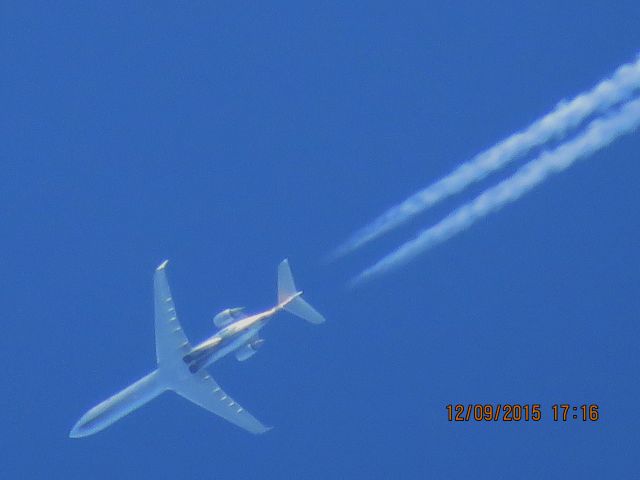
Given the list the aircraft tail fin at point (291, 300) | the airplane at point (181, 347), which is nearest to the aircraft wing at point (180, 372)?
the airplane at point (181, 347)

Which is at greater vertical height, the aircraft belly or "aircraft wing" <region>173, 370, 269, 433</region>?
the aircraft belly

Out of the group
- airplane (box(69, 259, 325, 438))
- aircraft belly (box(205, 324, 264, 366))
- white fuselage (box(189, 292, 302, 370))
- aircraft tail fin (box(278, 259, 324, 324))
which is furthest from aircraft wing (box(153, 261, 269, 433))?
aircraft tail fin (box(278, 259, 324, 324))

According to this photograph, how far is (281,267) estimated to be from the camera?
3319cm

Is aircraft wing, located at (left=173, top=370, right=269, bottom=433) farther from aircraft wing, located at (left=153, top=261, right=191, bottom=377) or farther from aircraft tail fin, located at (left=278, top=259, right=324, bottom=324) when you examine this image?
aircraft tail fin, located at (left=278, top=259, right=324, bottom=324)

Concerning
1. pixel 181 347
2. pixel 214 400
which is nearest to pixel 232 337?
pixel 181 347

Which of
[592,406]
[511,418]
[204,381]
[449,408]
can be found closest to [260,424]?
[204,381]

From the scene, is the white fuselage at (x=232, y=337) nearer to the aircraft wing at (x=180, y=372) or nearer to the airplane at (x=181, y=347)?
the airplane at (x=181, y=347)

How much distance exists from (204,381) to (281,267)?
535 cm

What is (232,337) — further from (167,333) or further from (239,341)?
(167,333)

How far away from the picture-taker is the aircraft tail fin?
109 ft

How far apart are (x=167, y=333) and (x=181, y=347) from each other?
0.73 m

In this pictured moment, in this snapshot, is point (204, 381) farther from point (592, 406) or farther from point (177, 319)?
point (592, 406)

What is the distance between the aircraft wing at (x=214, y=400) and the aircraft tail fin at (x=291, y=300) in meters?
4.14

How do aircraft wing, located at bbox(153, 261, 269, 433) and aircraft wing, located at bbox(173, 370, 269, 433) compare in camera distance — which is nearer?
aircraft wing, located at bbox(153, 261, 269, 433)
